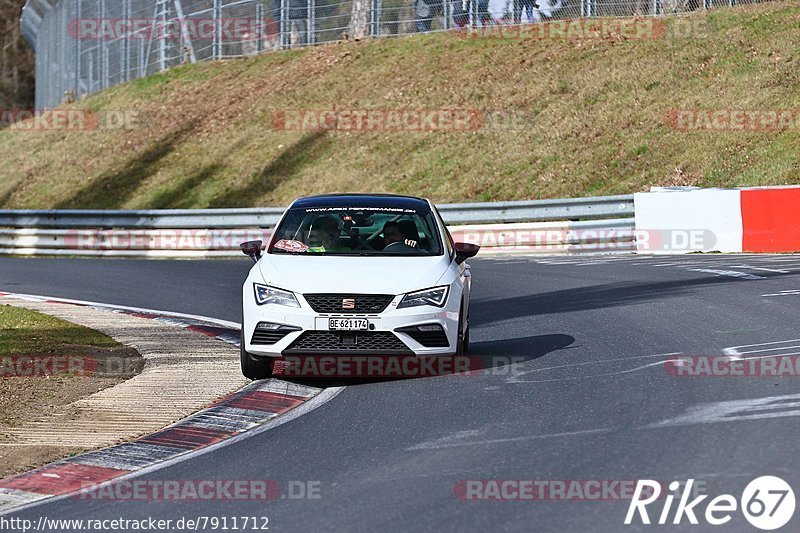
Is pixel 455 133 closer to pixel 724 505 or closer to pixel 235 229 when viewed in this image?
pixel 235 229

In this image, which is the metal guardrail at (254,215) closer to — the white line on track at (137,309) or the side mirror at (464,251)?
the white line on track at (137,309)

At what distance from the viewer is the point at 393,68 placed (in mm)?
38406

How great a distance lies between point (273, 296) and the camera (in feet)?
33.8

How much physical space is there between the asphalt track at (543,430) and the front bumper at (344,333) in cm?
32

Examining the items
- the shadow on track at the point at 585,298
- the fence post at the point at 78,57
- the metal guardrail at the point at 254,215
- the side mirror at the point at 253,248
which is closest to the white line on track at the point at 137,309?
the shadow on track at the point at 585,298

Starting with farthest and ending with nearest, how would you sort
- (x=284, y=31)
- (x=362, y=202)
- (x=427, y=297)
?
1. (x=284, y=31)
2. (x=362, y=202)
3. (x=427, y=297)

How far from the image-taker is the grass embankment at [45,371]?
26.5ft

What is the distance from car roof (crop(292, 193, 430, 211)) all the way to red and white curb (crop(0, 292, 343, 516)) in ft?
6.32

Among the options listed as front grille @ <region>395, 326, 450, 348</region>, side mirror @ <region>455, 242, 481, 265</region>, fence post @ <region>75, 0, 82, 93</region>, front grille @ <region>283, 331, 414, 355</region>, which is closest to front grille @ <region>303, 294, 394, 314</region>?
front grille @ <region>283, 331, 414, 355</region>

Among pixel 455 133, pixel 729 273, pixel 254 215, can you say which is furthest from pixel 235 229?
pixel 729 273

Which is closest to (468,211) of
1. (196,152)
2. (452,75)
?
(452,75)

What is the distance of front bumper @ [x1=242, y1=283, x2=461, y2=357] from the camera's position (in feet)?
33.0

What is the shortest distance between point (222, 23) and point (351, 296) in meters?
34.4

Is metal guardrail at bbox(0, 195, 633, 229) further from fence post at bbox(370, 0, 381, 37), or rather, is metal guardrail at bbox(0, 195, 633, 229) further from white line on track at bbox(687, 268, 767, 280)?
fence post at bbox(370, 0, 381, 37)
